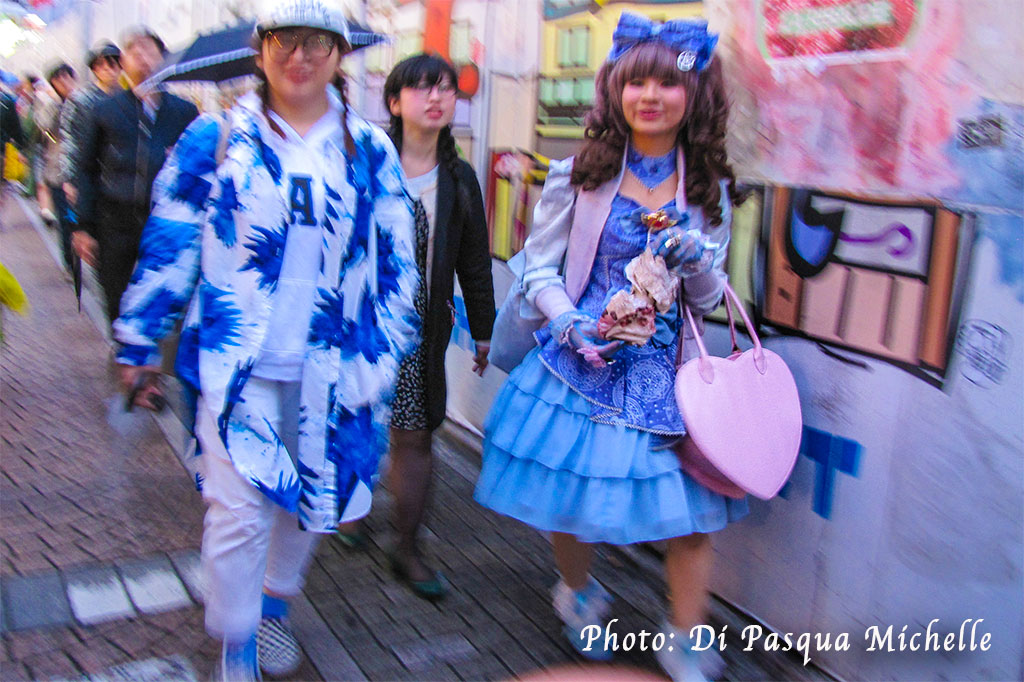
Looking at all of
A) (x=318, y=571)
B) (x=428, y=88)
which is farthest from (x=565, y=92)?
(x=318, y=571)

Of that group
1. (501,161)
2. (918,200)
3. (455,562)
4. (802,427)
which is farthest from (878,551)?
(501,161)

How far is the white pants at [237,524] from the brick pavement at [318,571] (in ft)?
1.21

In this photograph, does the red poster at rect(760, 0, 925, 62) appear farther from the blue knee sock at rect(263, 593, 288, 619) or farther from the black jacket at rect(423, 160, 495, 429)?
the blue knee sock at rect(263, 593, 288, 619)

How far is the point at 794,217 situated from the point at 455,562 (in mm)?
1774

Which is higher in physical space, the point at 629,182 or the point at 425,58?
the point at 425,58

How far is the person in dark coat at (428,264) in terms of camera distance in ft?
10.6

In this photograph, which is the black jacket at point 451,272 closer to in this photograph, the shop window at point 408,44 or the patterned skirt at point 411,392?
the patterned skirt at point 411,392

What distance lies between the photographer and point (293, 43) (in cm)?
241

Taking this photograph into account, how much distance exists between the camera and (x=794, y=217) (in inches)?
114

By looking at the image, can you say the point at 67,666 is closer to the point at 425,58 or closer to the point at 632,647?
the point at 632,647

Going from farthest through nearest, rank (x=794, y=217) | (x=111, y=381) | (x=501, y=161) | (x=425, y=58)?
(x=111, y=381) → (x=501, y=161) → (x=425, y=58) → (x=794, y=217)

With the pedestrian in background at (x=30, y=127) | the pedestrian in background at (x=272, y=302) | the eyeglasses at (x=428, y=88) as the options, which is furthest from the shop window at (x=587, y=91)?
the pedestrian in background at (x=30, y=127)

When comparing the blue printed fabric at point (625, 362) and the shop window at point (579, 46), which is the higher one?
the shop window at point (579, 46)

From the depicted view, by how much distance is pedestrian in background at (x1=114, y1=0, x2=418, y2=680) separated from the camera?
2393 millimetres
